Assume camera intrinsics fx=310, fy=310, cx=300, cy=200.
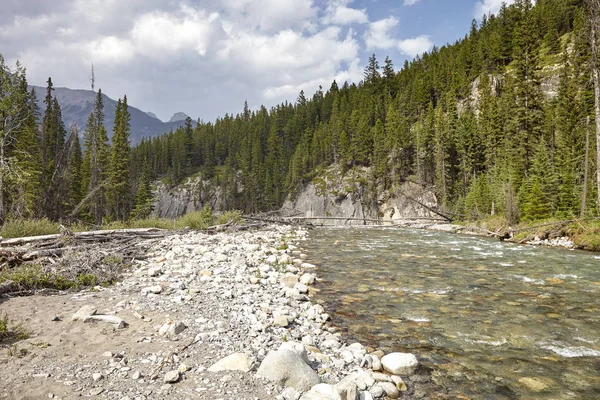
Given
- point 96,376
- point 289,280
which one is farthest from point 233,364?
point 289,280

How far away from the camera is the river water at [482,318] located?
14.7ft

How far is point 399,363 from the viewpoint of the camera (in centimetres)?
460

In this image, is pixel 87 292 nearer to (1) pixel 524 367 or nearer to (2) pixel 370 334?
(2) pixel 370 334

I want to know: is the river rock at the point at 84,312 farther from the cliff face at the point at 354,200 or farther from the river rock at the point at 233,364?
the cliff face at the point at 354,200

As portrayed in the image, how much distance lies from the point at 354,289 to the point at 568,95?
4779 centimetres

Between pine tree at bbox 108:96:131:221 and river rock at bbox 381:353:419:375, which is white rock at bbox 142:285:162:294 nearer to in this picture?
river rock at bbox 381:353:419:375

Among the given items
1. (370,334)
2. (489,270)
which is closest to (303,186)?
(489,270)

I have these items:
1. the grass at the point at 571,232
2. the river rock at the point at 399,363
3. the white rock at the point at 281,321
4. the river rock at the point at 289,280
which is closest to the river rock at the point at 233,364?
the white rock at the point at 281,321

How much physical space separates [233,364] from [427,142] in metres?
66.2

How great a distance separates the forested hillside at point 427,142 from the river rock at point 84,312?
13.4 meters

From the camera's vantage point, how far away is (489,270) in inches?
438

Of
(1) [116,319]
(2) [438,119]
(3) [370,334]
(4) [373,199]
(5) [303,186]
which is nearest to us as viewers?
(1) [116,319]

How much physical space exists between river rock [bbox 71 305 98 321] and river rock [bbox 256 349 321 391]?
12.4 ft

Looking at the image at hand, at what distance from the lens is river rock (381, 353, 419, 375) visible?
456cm
